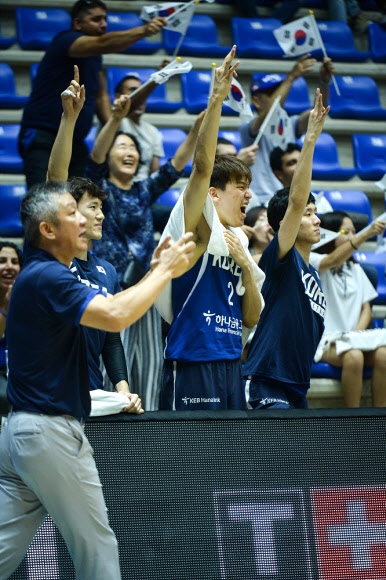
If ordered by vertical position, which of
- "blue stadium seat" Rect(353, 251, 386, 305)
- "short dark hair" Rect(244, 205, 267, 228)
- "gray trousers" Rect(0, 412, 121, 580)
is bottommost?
"gray trousers" Rect(0, 412, 121, 580)

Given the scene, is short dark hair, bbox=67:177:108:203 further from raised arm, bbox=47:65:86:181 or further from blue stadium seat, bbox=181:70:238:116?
blue stadium seat, bbox=181:70:238:116

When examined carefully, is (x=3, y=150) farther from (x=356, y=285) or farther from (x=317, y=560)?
(x=317, y=560)

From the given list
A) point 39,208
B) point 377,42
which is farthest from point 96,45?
point 377,42

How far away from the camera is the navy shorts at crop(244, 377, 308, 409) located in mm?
4348

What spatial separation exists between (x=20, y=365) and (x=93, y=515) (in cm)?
53

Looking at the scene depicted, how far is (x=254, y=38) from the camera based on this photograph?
9.01 metres

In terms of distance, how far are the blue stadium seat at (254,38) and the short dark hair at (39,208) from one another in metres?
5.97

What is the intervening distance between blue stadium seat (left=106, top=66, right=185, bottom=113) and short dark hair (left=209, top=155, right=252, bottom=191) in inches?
156

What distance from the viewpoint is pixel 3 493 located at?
10.5ft

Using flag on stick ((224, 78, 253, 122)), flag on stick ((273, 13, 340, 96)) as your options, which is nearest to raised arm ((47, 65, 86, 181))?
flag on stick ((224, 78, 253, 122))

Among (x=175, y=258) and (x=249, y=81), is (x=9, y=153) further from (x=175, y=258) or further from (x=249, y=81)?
A: (x=175, y=258)

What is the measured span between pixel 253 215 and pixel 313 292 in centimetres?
196

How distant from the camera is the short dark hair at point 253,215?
21.0ft

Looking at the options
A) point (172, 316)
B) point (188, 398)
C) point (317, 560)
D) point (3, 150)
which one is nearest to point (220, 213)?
point (172, 316)
